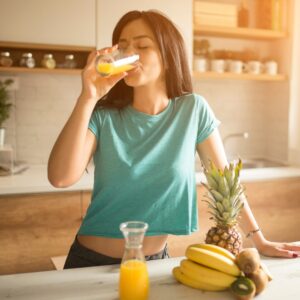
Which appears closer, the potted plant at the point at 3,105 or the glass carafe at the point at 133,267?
the glass carafe at the point at 133,267

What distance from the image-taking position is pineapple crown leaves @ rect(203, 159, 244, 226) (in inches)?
42.3

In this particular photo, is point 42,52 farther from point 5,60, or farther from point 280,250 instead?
point 280,250

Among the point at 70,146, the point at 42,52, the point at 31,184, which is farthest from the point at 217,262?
the point at 42,52

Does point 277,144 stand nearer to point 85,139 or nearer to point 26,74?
point 26,74

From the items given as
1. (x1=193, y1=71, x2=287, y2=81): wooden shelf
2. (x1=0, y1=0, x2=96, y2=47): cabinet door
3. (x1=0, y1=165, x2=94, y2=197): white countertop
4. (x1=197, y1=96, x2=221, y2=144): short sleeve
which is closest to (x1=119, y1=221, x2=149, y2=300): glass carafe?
(x1=197, y1=96, x2=221, y2=144): short sleeve

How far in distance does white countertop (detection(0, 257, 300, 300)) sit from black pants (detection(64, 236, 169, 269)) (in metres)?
0.11

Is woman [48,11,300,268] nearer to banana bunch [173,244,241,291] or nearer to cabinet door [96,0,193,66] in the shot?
banana bunch [173,244,241,291]

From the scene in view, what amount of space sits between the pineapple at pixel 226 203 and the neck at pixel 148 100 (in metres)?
0.37

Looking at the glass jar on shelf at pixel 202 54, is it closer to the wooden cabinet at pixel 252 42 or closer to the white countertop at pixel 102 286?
the wooden cabinet at pixel 252 42

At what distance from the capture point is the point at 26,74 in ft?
9.21

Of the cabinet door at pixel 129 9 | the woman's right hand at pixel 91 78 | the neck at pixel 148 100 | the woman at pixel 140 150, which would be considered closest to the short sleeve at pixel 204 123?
the woman at pixel 140 150

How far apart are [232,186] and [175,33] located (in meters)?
0.56

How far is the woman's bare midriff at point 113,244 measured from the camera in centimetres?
125

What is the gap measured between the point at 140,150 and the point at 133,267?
0.44 metres
